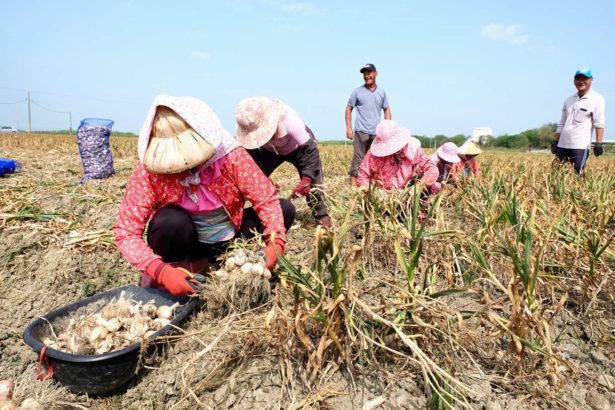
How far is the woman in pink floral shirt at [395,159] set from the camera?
9.46ft

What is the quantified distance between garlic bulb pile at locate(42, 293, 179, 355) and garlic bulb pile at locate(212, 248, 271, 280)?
0.87 feet

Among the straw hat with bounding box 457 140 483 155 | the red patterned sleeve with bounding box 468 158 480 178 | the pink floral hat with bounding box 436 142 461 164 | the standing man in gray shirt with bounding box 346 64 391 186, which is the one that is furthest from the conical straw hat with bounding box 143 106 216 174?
Result: the standing man in gray shirt with bounding box 346 64 391 186

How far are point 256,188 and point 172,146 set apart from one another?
0.41m

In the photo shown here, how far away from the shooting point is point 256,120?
2.45 meters

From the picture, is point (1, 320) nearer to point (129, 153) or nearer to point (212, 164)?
point (212, 164)

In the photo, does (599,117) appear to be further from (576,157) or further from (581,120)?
(576,157)

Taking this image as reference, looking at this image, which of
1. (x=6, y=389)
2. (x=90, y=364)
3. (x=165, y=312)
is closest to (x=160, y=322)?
(x=165, y=312)

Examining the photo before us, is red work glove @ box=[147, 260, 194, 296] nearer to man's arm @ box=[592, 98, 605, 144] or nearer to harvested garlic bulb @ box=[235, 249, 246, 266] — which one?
harvested garlic bulb @ box=[235, 249, 246, 266]

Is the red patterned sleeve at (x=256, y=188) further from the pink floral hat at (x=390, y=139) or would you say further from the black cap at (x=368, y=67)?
the black cap at (x=368, y=67)

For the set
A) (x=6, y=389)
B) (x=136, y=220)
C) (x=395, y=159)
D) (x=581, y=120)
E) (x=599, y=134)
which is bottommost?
(x=6, y=389)

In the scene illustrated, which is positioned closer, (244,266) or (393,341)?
(393,341)

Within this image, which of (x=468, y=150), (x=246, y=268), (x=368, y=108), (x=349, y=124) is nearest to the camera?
(x=246, y=268)

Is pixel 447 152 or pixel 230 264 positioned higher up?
pixel 447 152

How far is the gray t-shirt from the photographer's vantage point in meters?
→ 4.95
